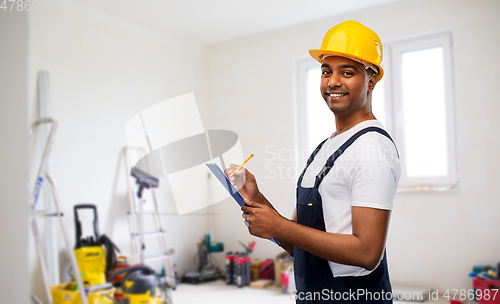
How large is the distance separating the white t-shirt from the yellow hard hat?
173mm

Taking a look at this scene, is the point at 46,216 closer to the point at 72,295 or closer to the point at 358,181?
the point at 72,295

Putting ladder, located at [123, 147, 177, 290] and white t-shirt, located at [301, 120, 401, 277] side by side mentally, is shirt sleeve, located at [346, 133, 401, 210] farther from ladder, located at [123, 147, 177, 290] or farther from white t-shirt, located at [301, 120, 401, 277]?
ladder, located at [123, 147, 177, 290]

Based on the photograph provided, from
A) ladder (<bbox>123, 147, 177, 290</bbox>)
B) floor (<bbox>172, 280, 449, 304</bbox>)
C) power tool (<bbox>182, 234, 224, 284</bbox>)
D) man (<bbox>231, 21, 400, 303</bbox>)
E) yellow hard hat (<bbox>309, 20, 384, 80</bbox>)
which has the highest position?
yellow hard hat (<bbox>309, 20, 384, 80</bbox>)

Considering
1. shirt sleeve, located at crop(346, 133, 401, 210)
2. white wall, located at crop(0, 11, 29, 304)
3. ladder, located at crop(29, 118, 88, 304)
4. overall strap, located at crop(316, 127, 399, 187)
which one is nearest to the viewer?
white wall, located at crop(0, 11, 29, 304)

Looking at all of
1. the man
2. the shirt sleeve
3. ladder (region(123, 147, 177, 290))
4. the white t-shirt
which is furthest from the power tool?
the shirt sleeve

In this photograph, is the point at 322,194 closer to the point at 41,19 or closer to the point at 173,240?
the point at 41,19

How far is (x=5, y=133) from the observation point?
484 millimetres

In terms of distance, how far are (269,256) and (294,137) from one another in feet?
4.47

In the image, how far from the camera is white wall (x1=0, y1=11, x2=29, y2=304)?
18.3 inches

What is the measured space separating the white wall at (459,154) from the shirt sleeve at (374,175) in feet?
9.75

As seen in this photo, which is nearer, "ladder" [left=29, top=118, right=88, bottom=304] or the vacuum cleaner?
"ladder" [left=29, top=118, right=88, bottom=304]

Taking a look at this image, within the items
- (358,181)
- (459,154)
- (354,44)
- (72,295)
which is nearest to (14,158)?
(358,181)

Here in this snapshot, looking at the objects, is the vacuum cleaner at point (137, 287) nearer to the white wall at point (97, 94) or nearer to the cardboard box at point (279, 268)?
the white wall at point (97, 94)

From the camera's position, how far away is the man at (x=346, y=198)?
96 cm
